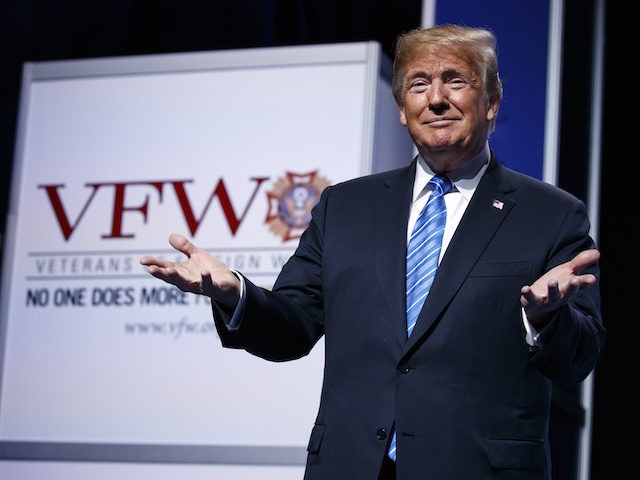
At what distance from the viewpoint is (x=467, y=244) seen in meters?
2.11

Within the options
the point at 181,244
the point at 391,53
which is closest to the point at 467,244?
the point at 181,244

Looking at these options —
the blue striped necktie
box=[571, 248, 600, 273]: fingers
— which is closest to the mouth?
the blue striped necktie

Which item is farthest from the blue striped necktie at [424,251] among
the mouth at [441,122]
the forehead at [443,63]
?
the forehead at [443,63]

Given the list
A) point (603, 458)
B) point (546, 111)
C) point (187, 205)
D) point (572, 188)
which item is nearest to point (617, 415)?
point (603, 458)

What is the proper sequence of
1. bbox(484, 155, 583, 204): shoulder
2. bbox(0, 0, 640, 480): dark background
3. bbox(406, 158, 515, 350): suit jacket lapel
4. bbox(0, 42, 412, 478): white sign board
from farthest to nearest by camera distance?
1. bbox(0, 0, 640, 480): dark background
2. bbox(0, 42, 412, 478): white sign board
3. bbox(484, 155, 583, 204): shoulder
4. bbox(406, 158, 515, 350): suit jacket lapel

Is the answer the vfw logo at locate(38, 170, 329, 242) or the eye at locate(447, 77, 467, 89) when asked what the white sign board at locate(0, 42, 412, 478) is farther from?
the eye at locate(447, 77, 467, 89)

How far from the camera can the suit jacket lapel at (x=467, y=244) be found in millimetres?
2055

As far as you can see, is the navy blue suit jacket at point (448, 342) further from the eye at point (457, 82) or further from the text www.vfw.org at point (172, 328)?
the text www.vfw.org at point (172, 328)

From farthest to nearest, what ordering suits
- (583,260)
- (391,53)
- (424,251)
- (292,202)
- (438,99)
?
(391,53)
(292,202)
(438,99)
(424,251)
(583,260)

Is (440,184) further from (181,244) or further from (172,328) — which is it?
(172,328)

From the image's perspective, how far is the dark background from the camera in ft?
13.1

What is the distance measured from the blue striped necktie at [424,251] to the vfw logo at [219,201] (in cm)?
141

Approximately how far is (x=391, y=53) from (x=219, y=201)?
719 millimetres

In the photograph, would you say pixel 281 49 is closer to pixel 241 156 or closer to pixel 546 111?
pixel 241 156
